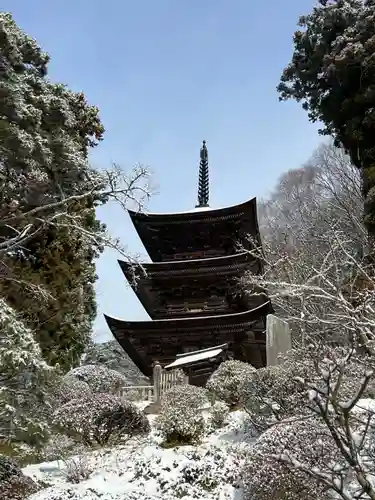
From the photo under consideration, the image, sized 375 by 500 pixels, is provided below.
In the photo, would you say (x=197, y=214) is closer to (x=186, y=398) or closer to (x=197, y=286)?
(x=197, y=286)

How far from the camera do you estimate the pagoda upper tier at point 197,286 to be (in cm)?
1997

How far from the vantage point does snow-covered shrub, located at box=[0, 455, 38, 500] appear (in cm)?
786

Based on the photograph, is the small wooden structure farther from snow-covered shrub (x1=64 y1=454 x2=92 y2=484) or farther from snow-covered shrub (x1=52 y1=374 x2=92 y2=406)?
snow-covered shrub (x1=64 y1=454 x2=92 y2=484)

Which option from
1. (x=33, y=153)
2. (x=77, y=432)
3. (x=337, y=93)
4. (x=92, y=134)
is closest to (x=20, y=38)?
(x=33, y=153)

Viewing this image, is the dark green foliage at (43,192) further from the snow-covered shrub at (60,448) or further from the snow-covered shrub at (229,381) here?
the snow-covered shrub at (229,381)

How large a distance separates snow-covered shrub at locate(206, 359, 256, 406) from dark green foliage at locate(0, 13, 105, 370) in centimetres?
376

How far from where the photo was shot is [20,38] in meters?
10.8

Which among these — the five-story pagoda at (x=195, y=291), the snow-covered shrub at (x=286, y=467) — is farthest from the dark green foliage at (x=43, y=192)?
the snow-covered shrub at (x=286, y=467)

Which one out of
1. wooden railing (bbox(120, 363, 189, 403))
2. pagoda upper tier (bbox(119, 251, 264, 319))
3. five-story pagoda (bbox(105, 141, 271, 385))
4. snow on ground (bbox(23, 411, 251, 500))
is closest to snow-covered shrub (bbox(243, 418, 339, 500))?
snow on ground (bbox(23, 411, 251, 500))

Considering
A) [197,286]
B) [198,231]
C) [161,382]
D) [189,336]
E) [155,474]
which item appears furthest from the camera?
[198,231]

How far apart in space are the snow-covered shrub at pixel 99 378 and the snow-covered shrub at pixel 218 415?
15.5ft

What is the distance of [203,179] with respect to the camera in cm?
2845

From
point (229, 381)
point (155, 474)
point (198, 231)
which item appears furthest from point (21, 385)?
point (198, 231)

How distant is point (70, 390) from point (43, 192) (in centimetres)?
484
